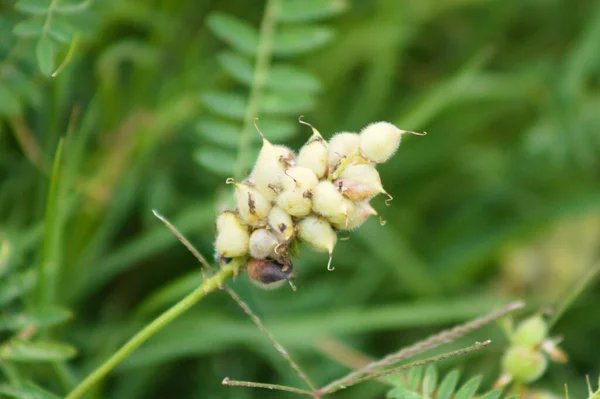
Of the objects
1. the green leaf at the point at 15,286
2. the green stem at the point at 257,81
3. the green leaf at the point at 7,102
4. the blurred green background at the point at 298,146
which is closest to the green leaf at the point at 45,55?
the blurred green background at the point at 298,146

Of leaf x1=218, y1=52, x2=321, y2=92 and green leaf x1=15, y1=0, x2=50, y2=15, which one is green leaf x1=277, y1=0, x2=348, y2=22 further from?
green leaf x1=15, y1=0, x2=50, y2=15

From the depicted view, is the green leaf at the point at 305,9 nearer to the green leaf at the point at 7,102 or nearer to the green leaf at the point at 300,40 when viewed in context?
the green leaf at the point at 300,40

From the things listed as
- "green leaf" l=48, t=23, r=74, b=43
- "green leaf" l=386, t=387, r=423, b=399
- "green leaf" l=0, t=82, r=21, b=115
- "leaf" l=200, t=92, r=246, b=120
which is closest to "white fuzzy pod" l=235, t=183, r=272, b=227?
"green leaf" l=386, t=387, r=423, b=399

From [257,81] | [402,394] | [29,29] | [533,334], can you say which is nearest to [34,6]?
[29,29]

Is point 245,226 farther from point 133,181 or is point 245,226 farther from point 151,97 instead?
point 151,97

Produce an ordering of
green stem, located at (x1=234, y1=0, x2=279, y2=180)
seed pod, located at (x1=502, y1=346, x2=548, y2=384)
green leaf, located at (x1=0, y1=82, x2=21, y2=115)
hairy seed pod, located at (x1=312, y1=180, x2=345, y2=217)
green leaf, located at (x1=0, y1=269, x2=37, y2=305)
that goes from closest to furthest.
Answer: hairy seed pod, located at (x1=312, y1=180, x2=345, y2=217), seed pod, located at (x1=502, y1=346, x2=548, y2=384), green leaf, located at (x1=0, y1=269, x2=37, y2=305), green leaf, located at (x1=0, y1=82, x2=21, y2=115), green stem, located at (x1=234, y1=0, x2=279, y2=180)

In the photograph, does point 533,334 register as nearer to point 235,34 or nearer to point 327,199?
point 327,199
